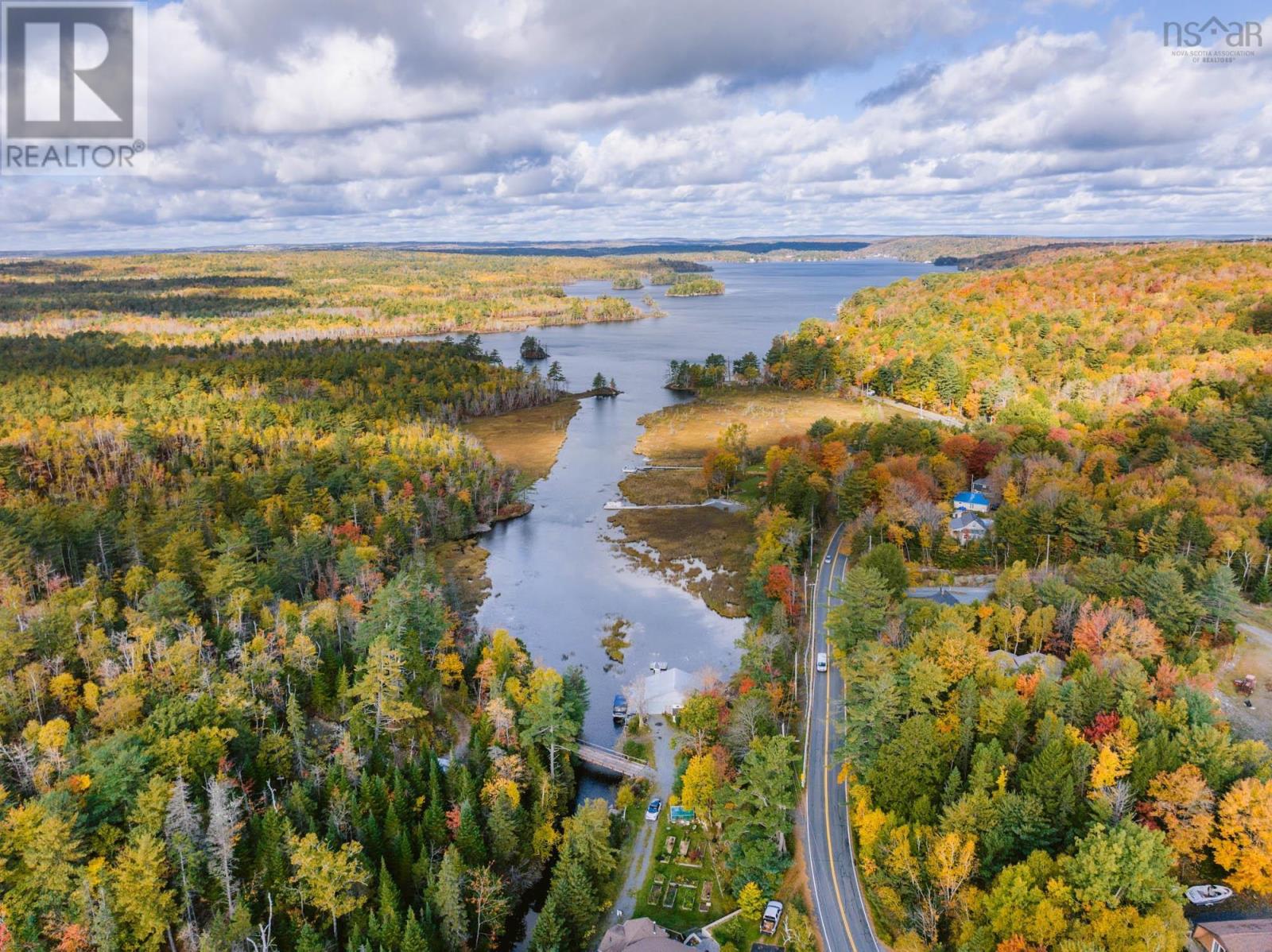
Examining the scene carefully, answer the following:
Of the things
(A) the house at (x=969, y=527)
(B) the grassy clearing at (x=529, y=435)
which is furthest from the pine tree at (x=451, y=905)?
(B) the grassy clearing at (x=529, y=435)

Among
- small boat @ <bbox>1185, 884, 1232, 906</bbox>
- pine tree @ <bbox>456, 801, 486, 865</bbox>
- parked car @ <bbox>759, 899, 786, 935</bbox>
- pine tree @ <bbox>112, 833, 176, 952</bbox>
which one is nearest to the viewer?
small boat @ <bbox>1185, 884, 1232, 906</bbox>

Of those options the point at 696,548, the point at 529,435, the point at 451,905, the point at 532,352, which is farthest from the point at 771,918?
the point at 532,352

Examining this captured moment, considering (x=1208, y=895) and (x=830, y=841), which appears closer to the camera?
(x=1208, y=895)

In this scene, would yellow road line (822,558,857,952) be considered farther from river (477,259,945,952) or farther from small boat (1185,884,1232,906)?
small boat (1185,884,1232,906)

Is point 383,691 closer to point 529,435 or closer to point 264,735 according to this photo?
point 264,735

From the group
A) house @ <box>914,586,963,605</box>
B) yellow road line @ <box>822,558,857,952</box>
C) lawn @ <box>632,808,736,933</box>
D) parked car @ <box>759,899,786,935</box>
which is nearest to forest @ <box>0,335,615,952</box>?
lawn @ <box>632,808,736,933</box>

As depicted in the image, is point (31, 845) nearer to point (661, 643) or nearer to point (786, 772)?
point (786, 772)

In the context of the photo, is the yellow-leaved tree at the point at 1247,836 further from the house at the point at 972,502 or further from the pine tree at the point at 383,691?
the house at the point at 972,502
